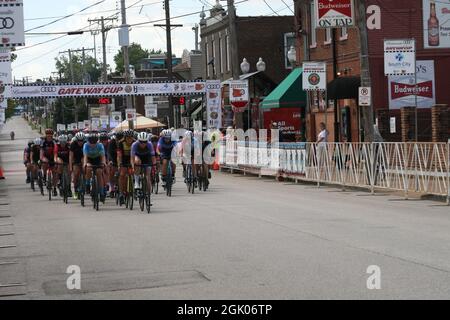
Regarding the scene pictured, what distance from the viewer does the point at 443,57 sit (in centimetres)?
3734

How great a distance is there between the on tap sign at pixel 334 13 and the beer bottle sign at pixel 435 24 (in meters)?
10.4

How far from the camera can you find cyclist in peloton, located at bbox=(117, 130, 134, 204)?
73.5 feet

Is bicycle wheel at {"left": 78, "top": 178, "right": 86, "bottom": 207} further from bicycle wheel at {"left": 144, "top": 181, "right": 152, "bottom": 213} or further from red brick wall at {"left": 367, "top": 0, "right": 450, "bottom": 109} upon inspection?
red brick wall at {"left": 367, "top": 0, "right": 450, "bottom": 109}

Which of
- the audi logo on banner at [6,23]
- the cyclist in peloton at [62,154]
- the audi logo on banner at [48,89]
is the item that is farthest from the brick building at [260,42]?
the audi logo on banner at [6,23]

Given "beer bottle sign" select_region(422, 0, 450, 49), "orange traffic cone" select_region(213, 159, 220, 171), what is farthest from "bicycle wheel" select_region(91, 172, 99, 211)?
"beer bottle sign" select_region(422, 0, 450, 49)

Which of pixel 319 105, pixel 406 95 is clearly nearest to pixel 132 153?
pixel 406 95

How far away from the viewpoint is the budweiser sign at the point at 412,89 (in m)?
36.6

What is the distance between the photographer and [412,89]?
36.6 metres

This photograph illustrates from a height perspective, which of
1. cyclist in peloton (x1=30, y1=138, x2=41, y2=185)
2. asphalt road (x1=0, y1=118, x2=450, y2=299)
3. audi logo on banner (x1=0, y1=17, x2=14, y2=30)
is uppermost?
audi logo on banner (x1=0, y1=17, x2=14, y2=30)

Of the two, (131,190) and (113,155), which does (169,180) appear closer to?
(113,155)

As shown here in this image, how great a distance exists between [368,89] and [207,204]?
6.93 meters

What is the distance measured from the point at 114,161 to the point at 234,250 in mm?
11903
